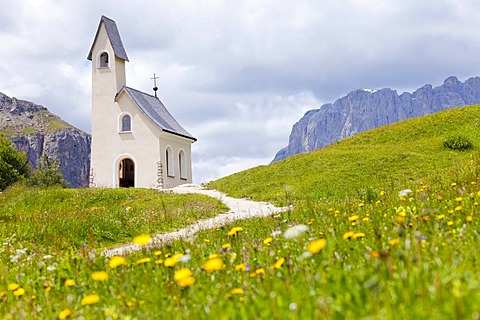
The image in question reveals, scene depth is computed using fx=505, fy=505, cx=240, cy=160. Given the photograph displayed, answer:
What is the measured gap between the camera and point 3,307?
4.66 m

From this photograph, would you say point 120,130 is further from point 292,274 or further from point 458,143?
point 292,274

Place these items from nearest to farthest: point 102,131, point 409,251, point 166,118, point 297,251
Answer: point 409,251 → point 297,251 → point 102,131 → point 166,118

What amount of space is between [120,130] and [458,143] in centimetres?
2481

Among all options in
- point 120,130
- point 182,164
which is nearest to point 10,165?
point 120,130

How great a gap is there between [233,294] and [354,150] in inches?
1161

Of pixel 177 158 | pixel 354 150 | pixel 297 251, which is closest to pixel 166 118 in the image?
pixel 177 158

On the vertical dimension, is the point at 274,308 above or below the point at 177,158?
below

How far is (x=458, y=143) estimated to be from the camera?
99.3ft

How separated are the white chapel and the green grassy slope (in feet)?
27.2

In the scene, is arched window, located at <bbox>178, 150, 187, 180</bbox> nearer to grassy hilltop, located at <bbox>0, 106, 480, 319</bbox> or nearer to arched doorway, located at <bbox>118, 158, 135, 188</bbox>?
arched doorway, located at <bbox>118, 158, 135, 188</bbox>

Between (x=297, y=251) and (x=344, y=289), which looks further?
(x=297, y=251)

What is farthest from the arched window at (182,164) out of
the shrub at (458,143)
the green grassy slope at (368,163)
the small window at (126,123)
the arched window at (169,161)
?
the shrub at (458,143)

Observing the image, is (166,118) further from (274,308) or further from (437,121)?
(274,308)

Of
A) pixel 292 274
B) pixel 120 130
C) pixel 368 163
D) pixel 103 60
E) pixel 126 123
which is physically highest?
pixel 103 60
